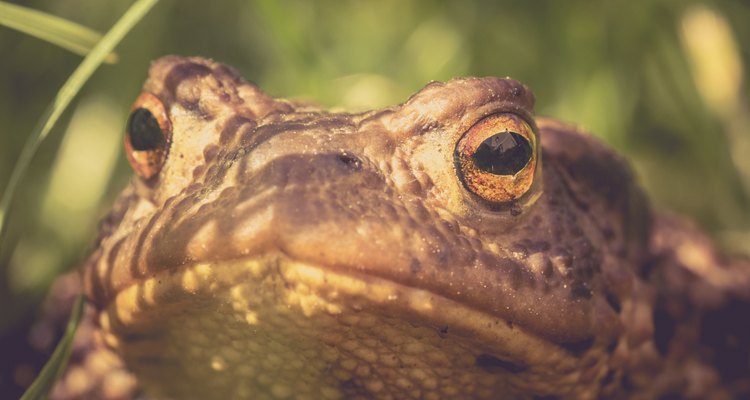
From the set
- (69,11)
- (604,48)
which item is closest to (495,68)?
(604,48)

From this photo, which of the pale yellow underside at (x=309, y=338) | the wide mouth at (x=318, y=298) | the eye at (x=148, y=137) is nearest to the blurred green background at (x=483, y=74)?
the eye at (x=148, y=137)

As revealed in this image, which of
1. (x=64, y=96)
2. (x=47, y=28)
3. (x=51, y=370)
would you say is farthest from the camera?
(x=47, y=28)

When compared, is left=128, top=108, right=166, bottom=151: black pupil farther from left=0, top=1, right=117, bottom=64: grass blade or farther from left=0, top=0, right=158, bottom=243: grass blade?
left=0, top=1, right=117, bottom=64: grass blade

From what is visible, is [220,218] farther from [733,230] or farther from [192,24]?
[192,24]

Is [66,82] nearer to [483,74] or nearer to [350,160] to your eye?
[350,160]

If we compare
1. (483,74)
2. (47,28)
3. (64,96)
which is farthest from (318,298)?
(483,74)

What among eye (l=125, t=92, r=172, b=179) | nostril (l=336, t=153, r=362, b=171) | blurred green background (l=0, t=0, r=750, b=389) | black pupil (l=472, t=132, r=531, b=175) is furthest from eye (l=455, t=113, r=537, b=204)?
blurred green background (l=0, t=0, r=750, b=389)

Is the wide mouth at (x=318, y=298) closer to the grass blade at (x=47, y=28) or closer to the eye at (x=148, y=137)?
the eye at (x=148, y=137)
